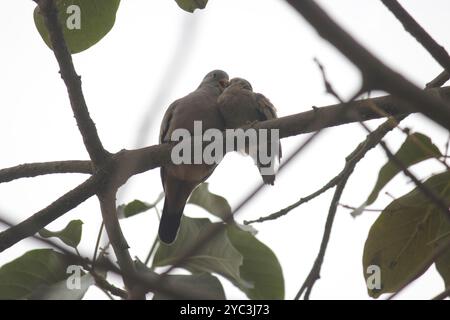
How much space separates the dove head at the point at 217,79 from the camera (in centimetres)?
509

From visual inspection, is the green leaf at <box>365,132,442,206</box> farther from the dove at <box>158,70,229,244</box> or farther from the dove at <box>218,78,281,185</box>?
the dove at <box>158,70,229,244</box>

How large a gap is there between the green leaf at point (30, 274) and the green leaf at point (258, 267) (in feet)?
2.50

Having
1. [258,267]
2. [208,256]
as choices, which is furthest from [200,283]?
[258,267]

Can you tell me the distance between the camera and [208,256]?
2842 millimetres

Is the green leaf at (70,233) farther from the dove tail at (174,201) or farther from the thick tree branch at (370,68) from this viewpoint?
the thick tree branch at (370,68)

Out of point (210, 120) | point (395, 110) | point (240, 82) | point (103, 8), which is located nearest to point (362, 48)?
point (395, 110)

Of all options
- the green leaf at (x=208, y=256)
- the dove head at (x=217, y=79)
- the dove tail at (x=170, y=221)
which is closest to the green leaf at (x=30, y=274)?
the green leaf at (x=208, y=256)

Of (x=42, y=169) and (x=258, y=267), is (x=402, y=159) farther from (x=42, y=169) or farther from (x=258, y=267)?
(x=42, y=169)

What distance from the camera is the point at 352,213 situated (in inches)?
90.0

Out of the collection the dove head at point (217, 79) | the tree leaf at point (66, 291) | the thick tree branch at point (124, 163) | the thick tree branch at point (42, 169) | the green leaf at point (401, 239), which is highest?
the dove head at point (217, 79)

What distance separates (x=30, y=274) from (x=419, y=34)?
1898mm

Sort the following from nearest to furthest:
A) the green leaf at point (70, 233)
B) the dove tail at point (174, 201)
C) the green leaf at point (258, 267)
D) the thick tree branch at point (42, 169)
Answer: the green leaf at point (70, 233), the green leaf at point (258, 267), the thick tree branch at point (42, 169), the dove tail at point (174, 201)
